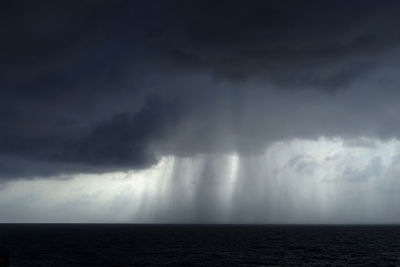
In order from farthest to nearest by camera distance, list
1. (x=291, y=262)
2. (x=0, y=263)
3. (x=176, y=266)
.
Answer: (x=291, y=262) < (x=176, y=266) < (x=0, y=263)

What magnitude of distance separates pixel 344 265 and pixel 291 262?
9.99 meters

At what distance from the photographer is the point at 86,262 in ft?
237

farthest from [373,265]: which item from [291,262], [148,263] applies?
[148,263]

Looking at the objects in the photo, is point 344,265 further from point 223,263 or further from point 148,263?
point 148,263

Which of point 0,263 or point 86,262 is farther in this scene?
point 86,262

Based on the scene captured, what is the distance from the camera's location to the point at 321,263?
240 ft

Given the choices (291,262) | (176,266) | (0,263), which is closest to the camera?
(0,263)

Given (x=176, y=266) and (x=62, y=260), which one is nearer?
(x=176, y=266)

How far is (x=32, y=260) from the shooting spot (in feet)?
253

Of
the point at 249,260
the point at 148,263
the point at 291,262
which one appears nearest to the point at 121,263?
the point at 148,263

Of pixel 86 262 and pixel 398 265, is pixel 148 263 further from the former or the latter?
pixel 398 265

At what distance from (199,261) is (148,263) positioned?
415 inches

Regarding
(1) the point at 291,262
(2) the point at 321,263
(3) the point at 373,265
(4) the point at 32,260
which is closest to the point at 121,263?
(4) the point at 32,260

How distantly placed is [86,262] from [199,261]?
2240cm
